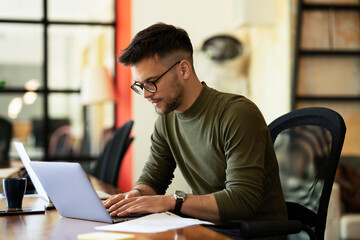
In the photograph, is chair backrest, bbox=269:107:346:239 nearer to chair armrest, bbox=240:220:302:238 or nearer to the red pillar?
chair armrest, bbox=240:220:302:238

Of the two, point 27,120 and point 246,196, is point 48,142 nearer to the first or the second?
point 27,120

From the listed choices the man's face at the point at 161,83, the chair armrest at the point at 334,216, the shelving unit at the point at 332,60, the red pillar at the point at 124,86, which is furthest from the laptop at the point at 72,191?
the red pillar at the point at 124,86

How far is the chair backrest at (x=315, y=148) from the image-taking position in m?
1.72

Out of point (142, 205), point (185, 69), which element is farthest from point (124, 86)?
point (142, 205)

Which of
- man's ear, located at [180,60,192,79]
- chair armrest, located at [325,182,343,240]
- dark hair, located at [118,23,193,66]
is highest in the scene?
dark hair, located at [118,23,193,66]

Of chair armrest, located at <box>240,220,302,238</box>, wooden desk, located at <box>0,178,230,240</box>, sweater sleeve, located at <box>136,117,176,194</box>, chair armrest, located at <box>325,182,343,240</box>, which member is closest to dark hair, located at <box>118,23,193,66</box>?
sweater sleeve, located at <box>136,117,176,194</box>

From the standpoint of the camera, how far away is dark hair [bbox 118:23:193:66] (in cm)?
191

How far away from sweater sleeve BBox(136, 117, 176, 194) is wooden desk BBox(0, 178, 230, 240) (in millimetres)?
478

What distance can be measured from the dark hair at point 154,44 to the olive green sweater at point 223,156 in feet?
0.64

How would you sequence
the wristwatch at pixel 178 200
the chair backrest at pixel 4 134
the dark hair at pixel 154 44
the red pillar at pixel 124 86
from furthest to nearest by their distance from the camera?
the red pillar at pixel 124 86, the chair backrest at pixel 4 134, the dark hair at pixel 154 44, the wristwatch at pixel 178 200

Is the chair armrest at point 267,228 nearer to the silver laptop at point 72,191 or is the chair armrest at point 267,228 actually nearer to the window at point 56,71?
the silver laptop at point 72,191

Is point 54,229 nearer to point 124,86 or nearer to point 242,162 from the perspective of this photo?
point 242,162

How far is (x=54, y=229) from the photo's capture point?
145 centimetres

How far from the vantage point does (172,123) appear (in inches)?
83.9
